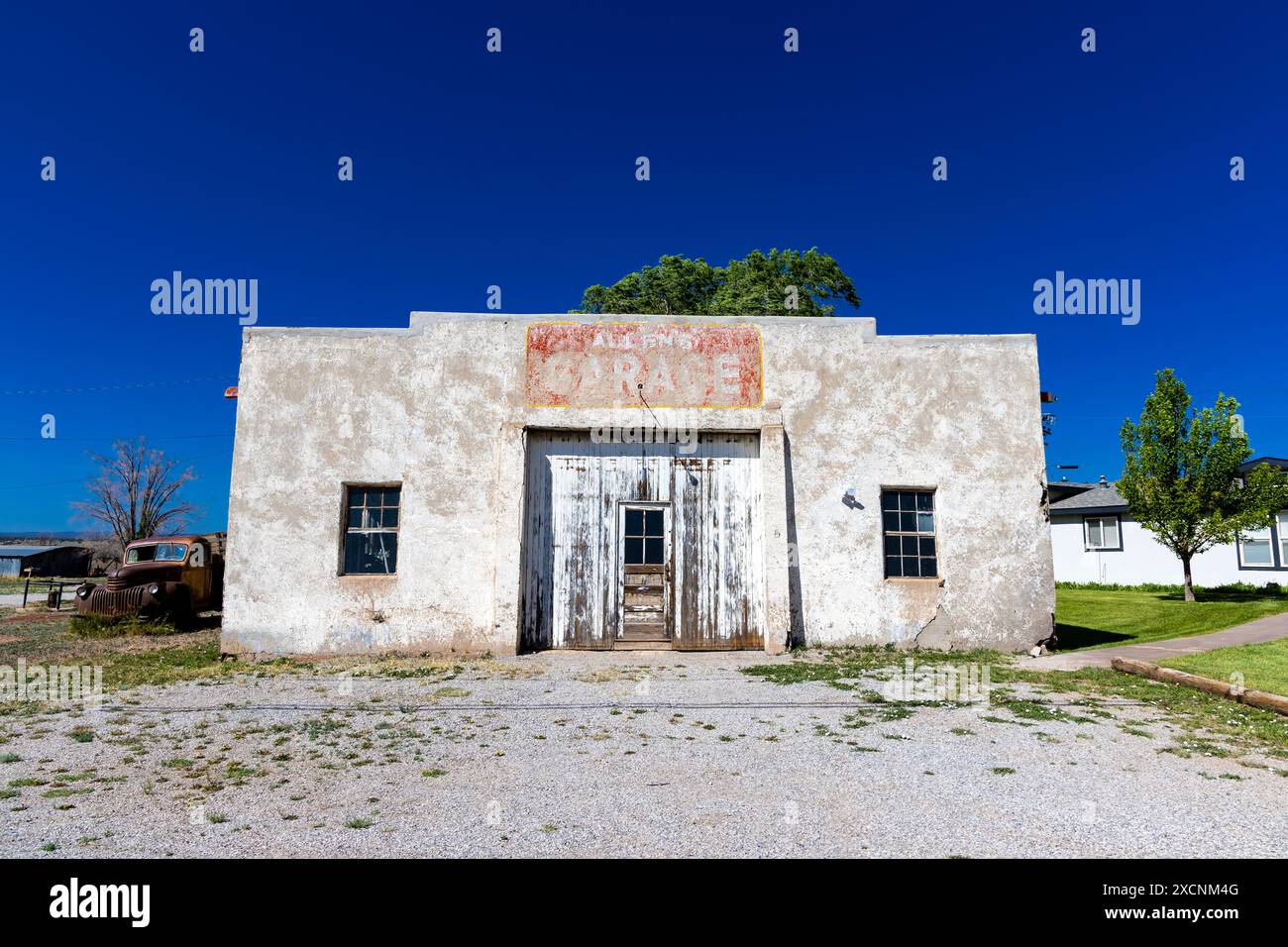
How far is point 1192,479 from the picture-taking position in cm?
2098

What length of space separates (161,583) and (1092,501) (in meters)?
30.6

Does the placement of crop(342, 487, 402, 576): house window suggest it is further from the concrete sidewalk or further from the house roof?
the house roof

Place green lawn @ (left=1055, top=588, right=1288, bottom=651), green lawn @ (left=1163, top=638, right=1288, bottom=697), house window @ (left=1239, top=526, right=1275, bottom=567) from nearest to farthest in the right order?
green lawn @ (left=1163, top=638, right=1288, bottom=697)
green lawn @ (left=1055, top=588, right=1288, bottom=651)
house window @ (left=1239, top=526, right=1275, bottom=567)

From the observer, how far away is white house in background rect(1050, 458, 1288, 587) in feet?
72.4

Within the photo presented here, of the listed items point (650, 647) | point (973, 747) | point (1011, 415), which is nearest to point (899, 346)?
point (1011, 415)

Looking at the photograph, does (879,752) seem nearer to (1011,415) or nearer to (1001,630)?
(1001,630)

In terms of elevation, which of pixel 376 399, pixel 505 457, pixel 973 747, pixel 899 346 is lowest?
pixel 973 747

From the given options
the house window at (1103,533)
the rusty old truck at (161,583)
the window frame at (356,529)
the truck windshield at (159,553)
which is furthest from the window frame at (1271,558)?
the truck windshield at (159,553)

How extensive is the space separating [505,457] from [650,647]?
11.6 feet

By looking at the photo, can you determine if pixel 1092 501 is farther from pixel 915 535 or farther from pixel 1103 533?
pixel 915 535

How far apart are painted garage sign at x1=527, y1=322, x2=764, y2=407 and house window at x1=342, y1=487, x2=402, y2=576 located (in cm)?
284

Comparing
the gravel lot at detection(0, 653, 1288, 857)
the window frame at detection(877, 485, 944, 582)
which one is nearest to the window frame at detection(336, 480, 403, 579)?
the gravel lot at detection(0, 653, 1288, 857)
